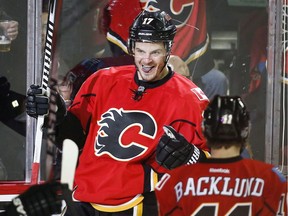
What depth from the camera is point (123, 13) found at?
4.79 meters

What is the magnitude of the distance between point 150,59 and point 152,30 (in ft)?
0.40

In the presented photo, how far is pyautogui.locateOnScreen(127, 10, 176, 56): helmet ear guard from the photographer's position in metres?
3.50

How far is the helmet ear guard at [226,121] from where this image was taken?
2.79 meters

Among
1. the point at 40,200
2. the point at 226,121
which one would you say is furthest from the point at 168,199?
the point at 40,200

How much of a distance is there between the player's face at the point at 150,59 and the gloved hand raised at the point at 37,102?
1.34 ft

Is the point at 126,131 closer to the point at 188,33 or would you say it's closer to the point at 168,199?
the point at 168,199

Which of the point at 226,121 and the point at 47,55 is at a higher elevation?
the point at 47,55

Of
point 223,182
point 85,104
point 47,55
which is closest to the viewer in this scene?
point 223,182

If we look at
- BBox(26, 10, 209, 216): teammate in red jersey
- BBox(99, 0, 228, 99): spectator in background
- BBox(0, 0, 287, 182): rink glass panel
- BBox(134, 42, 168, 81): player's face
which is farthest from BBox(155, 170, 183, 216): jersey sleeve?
BBox(99, 0, 228, 99): spectator in background

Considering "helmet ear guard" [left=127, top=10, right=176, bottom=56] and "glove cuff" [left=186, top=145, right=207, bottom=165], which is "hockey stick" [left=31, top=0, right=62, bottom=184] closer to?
"helmet ear guard" [left=127, top=10, right=176, bottom=56]

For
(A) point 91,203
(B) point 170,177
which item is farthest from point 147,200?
(B) point 170,177

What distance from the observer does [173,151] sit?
10.5 feet

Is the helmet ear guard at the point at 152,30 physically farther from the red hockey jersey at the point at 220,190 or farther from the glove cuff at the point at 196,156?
the red hockey jersey at the point at 220,190

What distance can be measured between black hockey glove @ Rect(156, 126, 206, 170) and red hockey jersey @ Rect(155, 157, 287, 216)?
14.1 inches
